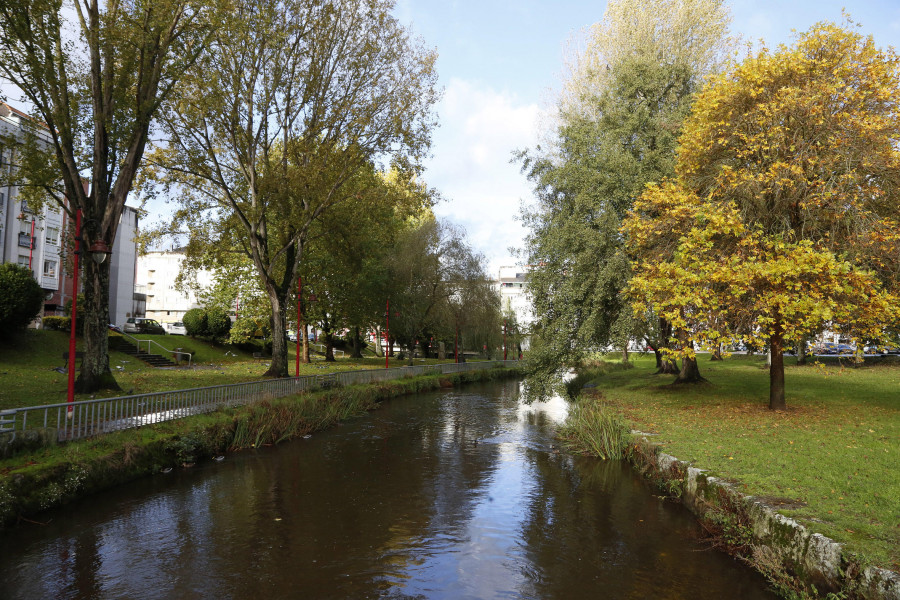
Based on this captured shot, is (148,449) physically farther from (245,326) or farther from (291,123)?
(245,326)

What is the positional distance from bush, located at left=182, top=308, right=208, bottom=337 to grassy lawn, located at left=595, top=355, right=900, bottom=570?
32.0 meters

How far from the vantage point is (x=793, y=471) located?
8.75 m

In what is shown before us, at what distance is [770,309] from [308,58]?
19.1m

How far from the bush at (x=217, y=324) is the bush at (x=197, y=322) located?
277 mm

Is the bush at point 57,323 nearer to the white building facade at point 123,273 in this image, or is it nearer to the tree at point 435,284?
the tree at point 435,284

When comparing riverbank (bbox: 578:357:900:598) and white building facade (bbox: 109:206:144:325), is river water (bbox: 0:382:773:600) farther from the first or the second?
white building facade (bbox: 109:206:144:325)

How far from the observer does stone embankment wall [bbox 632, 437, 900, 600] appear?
5.35m

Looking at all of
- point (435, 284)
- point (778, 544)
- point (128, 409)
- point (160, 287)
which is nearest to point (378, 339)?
point (435, 284)

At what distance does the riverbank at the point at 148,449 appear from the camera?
28.9 ft

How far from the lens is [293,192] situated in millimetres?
22703

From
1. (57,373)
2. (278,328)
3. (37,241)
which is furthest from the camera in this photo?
(37,241)

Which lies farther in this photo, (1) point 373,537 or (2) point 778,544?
(1) point 373,537

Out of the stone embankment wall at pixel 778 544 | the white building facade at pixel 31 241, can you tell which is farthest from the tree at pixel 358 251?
the white building facade at pixel 31 241

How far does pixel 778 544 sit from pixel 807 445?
477 cm
